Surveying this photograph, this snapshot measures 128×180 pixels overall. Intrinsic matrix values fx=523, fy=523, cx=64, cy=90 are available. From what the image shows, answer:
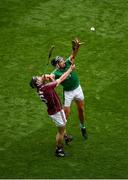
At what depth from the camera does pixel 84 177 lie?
11438 mm

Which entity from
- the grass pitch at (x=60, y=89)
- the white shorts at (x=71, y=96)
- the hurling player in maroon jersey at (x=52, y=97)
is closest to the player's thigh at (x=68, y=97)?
the white shorts at (x=71, y=96)

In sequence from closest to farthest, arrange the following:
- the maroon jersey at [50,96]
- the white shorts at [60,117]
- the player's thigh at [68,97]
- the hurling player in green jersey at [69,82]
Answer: the maroon jersey at [50,96], the white shorts at [60,117], the hurling player in green jersey at [69,82], the player's thigh at [68,97]

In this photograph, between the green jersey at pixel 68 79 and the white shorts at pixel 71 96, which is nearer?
the green jersey at pixel 68 79

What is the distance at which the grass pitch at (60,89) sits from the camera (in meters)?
12.1

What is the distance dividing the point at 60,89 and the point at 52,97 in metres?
3.38

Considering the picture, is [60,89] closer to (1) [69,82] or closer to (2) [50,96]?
(1) [69,82]

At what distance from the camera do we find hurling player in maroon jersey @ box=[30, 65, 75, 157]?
11.7 meters

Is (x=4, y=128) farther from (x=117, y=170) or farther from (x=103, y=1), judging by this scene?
(x=103, y=1)

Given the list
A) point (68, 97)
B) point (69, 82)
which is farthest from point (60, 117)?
point (69, 82)

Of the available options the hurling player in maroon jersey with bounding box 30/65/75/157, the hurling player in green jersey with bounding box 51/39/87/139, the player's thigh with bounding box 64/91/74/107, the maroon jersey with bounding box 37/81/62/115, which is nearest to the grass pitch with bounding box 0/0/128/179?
the hurling player in maroon jersey with bounding box 30/65/75/157

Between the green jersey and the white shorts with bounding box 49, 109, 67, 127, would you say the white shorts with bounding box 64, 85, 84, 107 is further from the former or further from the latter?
the white shorts with bounding box 49, 109, 67, 127

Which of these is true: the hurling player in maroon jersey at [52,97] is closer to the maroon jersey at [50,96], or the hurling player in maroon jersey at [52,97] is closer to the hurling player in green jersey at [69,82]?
the maroon jersey at [50,96]

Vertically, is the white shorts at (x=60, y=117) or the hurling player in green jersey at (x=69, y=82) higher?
the hurling player in green jersey at (x=69, y=82)

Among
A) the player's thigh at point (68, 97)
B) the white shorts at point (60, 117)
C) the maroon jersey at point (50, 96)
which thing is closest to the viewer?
the maroon jersey at point (50, 96)
